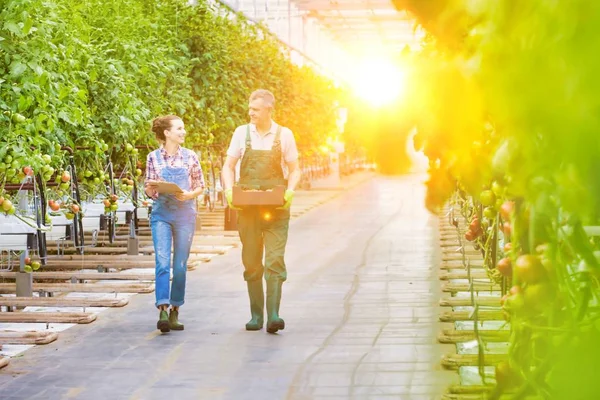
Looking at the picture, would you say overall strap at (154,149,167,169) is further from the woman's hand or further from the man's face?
the man's face

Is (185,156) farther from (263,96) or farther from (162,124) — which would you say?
(263,96)

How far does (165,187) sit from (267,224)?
74cm

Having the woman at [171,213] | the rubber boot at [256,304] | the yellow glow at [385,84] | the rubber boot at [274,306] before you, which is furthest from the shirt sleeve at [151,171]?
the yellow glow at [385,84]

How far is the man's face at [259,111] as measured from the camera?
732 cm

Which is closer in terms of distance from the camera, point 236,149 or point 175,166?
point 236,149

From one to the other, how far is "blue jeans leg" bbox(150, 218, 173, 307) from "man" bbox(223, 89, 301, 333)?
1.75 feet

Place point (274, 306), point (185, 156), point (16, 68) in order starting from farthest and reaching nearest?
point (16, 68), point (185, 156), point (274, 306)

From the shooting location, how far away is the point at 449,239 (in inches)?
585

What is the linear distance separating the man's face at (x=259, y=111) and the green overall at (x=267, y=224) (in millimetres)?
110

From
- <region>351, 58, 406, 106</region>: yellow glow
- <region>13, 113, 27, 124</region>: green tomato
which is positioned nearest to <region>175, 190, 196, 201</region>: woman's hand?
<region>13, 113, 27, 124</region>: green tomato

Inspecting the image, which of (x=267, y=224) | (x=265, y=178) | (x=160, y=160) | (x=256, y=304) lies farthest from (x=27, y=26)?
(x=256, y=304)

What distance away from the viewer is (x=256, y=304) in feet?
25.0

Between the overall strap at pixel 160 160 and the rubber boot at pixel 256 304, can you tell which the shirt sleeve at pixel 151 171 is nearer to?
the overall strap at pixel 160 160

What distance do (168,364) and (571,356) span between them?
5.89m
